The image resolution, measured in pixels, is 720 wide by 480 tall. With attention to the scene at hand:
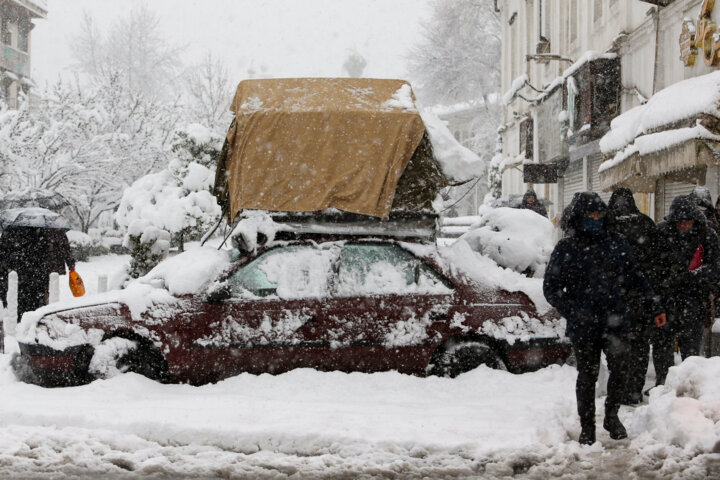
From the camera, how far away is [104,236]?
26.1 metres

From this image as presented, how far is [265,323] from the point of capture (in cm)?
616

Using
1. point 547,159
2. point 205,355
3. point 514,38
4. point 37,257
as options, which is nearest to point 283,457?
point 205,355

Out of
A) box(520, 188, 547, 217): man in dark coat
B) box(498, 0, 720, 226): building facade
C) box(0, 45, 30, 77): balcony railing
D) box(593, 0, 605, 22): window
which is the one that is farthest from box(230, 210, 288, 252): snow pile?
box(0, 45, 30, 77): balcony railing

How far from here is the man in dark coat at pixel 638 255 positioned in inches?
226

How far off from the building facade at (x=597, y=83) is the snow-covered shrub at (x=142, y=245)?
23.4 feet

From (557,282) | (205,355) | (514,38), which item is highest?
(514,38)

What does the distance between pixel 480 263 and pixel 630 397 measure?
169 centimetres

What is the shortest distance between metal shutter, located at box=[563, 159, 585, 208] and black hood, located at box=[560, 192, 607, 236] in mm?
13262

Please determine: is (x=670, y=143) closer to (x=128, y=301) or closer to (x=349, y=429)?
(x=349, y=429)

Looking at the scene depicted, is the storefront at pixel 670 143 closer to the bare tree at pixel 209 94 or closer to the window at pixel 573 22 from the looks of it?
the window at pixel 573 22

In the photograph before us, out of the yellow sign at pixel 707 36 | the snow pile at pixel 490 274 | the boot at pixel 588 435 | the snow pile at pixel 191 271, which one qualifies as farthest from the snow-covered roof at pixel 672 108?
the snow pile at pixel 191 271

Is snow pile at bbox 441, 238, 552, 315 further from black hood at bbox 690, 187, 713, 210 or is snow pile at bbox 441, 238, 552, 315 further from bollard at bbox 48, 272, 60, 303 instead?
bollard at bbox 48, 272, 60, 303

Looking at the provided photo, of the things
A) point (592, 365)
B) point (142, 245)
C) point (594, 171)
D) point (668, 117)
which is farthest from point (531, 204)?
point (592, 365)

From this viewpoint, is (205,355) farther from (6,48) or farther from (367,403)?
(6,48)
